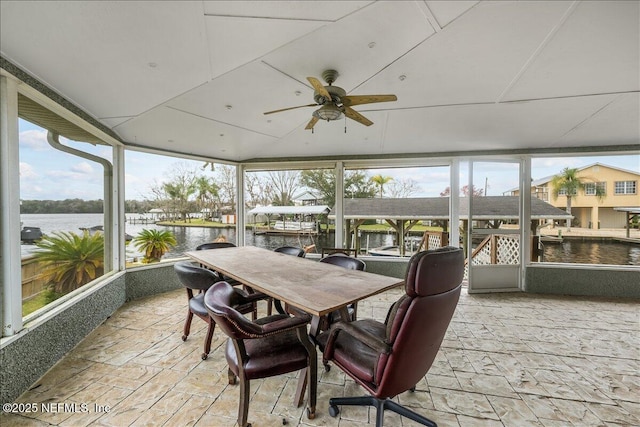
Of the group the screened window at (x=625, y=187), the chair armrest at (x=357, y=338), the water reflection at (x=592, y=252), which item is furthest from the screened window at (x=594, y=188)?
the chair armrest at (x=357, y=338)

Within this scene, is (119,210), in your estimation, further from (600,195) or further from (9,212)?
(600,195)

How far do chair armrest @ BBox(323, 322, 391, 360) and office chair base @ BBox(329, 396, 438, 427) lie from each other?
0.32 metres

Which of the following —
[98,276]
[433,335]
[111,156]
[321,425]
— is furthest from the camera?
[111,156]

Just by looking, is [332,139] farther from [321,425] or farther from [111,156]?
[321,425]

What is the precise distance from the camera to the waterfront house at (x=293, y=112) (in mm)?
1725

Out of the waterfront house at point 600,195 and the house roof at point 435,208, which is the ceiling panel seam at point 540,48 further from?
the waterfront house at point 600,195

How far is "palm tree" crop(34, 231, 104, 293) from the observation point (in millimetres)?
2396

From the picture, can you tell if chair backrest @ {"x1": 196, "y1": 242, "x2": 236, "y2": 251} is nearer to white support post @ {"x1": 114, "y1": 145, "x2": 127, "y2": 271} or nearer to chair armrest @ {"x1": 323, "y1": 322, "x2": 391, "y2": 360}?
white support post @ {"x1": 114, "y1": 145, "x2": 127, "y2": 271}

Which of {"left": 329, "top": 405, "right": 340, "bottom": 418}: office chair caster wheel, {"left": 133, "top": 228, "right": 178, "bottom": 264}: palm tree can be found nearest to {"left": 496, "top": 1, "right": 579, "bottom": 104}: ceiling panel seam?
{"left": 329, "top": 405, "right": 340, "bottom": 418}: office chair caster wheel

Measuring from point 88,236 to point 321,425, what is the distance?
3.27 m

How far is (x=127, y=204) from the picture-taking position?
389 cm

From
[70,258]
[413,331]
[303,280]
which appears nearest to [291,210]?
[303,280]

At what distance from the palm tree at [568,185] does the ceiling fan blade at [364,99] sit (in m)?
→ 4.29

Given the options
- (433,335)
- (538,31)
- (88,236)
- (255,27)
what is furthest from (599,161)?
(88,236)
